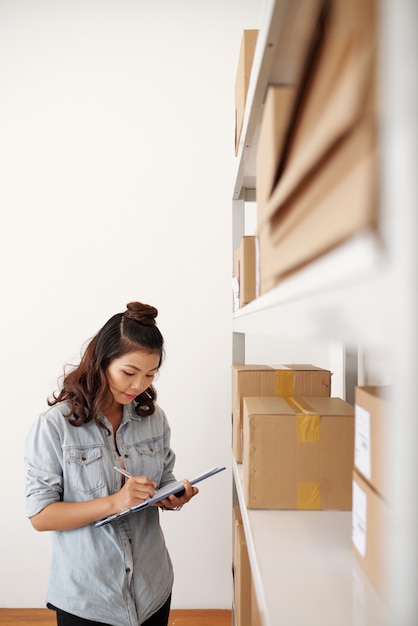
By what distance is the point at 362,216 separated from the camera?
352mm

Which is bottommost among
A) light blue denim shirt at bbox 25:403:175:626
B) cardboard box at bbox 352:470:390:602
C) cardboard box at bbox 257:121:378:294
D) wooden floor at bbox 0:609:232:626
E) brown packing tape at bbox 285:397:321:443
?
wooden floor at bbox 0:609:232:626

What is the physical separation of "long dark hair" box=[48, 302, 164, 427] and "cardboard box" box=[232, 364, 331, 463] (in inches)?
12.8

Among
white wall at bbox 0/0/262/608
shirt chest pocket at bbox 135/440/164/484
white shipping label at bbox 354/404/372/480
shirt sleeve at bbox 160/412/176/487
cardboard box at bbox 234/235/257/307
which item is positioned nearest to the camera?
white shipping label at bbox 354/404/372/480

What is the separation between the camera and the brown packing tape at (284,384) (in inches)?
61.1

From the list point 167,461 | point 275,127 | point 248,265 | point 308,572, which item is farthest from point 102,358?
point 275,127

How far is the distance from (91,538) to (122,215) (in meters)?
1.78

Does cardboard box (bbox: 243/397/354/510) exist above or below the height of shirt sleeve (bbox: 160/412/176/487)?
above

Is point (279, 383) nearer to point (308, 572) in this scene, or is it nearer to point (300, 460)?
point (300, 460)

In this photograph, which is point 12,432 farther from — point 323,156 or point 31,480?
point 323,156

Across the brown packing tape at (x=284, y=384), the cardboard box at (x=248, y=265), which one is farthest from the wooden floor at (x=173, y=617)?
the cardboard box at (x=248, y=265)

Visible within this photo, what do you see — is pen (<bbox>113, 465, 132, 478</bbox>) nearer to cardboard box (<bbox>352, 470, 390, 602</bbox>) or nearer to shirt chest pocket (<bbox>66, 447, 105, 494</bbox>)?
shirt chest pocket (<bbox>66, 447, 105, 494</bbox>)

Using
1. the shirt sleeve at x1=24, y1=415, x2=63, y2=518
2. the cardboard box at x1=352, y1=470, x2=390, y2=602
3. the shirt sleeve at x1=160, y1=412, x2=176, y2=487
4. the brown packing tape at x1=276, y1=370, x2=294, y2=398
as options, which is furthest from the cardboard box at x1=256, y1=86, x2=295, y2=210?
the shirt sleeve at x1=160, y1=412, x2=176, y2=487

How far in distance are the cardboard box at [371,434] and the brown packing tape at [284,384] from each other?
692mm

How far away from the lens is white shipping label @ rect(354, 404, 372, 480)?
0.79 metres
